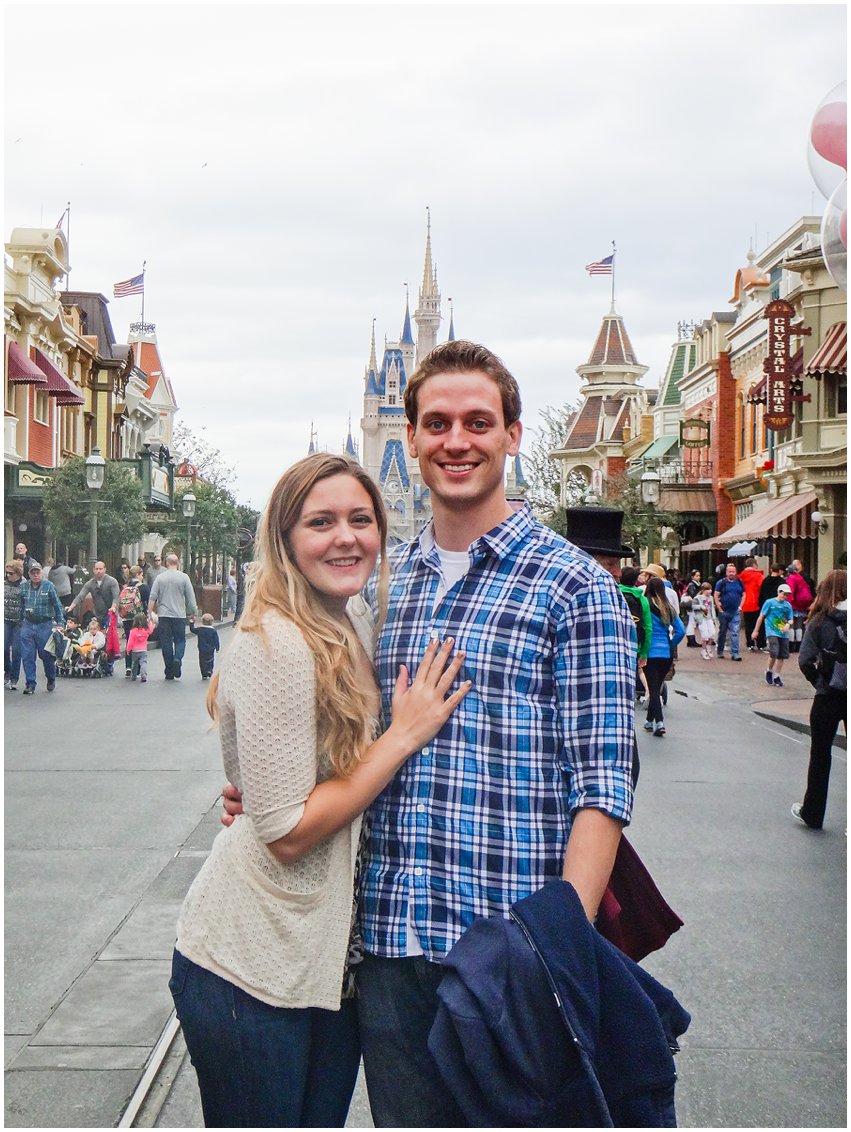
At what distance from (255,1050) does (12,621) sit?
47.9ft

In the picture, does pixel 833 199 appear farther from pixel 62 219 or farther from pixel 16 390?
pixel 62 219

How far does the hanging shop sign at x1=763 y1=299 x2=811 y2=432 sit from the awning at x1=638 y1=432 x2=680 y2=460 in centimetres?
1793

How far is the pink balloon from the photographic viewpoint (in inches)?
109

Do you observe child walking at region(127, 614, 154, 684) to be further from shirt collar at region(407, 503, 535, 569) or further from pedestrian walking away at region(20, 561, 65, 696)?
shirt collar at region(407, 503, 535, 569)

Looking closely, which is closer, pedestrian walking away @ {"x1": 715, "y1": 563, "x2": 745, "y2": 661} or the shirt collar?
the shirt collar

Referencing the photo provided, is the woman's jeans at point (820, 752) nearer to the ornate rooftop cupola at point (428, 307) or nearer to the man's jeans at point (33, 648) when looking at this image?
the man's jeans at point (33, 648)

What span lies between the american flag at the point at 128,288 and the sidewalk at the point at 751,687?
24961 mm

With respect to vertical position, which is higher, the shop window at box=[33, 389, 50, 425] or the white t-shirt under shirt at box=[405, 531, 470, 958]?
the shop window at box=[33, 389, 50, 425]

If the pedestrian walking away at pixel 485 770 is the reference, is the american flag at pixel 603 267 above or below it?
above

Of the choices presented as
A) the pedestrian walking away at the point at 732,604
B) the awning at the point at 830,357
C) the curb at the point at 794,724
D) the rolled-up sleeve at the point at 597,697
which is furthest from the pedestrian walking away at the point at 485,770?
the awning at the point at 830,357

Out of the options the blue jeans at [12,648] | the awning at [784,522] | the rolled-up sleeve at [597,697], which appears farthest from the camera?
the awning at [784,522]

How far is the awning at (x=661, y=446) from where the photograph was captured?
48.9m

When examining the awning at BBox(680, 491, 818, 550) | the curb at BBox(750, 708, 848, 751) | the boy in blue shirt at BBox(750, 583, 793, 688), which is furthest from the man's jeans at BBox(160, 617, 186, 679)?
the awning at BBox(680, 491, 818, 550)

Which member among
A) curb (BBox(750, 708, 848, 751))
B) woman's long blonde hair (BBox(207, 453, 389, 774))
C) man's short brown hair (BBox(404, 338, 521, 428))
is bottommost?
curb (BBox(750, 708, 848, 751))
